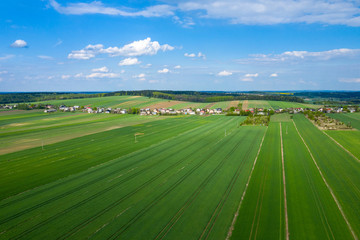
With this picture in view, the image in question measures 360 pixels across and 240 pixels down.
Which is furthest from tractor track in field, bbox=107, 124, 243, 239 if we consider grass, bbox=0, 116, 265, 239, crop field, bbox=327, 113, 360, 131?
crop field, bbox=327, 113, 360, 131

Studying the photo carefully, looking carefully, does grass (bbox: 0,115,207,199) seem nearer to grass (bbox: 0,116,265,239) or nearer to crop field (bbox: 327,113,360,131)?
grass (bbox: 0,116,265,239)

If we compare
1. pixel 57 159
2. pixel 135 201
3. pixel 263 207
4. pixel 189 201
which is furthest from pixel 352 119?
pixel 57 159

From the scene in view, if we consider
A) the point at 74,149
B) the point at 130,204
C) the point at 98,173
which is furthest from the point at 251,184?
the point at 74,149

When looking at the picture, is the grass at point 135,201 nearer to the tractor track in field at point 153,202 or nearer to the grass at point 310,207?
the tractor track in field at point 153,202

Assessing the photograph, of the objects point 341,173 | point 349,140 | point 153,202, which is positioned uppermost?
point 349,140

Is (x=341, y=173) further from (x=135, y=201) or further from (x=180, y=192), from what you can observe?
(x=135, y=201)

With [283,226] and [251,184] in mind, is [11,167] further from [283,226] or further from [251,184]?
[283,226]
